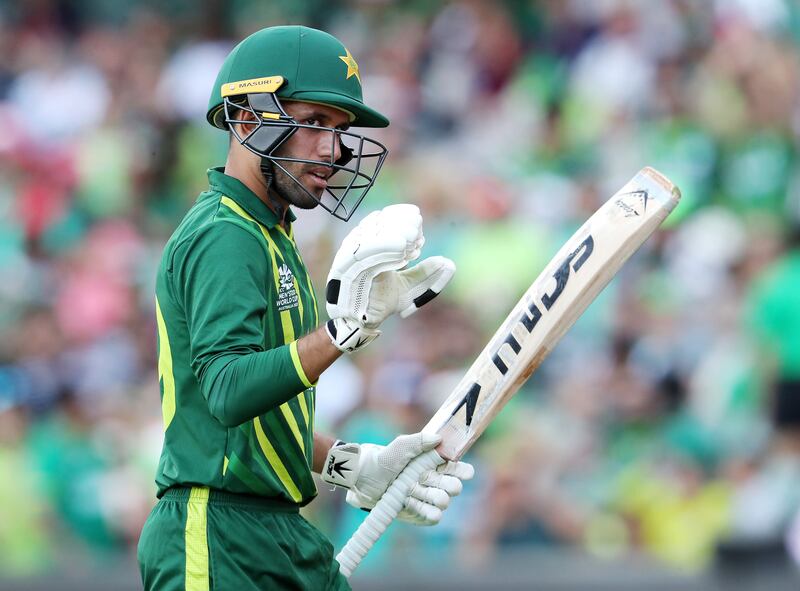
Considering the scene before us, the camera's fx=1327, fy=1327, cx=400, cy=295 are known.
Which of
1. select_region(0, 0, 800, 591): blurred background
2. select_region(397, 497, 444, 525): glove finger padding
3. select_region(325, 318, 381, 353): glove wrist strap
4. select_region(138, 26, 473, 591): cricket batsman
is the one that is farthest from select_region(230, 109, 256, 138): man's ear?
select_region(0, 0, 800, 591): blurred background

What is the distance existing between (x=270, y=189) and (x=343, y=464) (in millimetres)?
725

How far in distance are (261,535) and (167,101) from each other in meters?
6.34

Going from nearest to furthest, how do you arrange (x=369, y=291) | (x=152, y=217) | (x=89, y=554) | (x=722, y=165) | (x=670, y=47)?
(x=369, y=291) → (x=89, y=554) → (x=722, y=165) → (x=670, y=47) → (x=152, y=217)

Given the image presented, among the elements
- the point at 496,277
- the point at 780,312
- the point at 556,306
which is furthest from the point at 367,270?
the point at 496,277

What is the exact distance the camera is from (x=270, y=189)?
9.96 feet

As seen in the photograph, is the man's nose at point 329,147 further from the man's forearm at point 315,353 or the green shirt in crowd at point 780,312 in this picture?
the green shirt in crowd at point 780,312

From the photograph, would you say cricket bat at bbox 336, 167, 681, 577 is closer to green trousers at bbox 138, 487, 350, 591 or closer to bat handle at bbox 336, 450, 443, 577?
bat handle at bbox 336, 450, 443, 577

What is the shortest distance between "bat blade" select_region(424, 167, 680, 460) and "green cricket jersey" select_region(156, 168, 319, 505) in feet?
1.27

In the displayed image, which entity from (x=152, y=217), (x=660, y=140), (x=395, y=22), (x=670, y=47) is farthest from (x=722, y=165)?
(x=152, y=217)

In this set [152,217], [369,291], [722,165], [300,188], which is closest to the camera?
[369,291]

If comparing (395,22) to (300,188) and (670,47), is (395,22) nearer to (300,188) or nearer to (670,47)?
(670,47)

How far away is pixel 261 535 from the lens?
9.47ft

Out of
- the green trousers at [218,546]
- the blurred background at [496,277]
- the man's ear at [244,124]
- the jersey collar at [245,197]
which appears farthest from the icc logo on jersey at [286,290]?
the blurred background at [496,277]

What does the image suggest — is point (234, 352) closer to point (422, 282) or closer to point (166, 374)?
point (166, 374)
